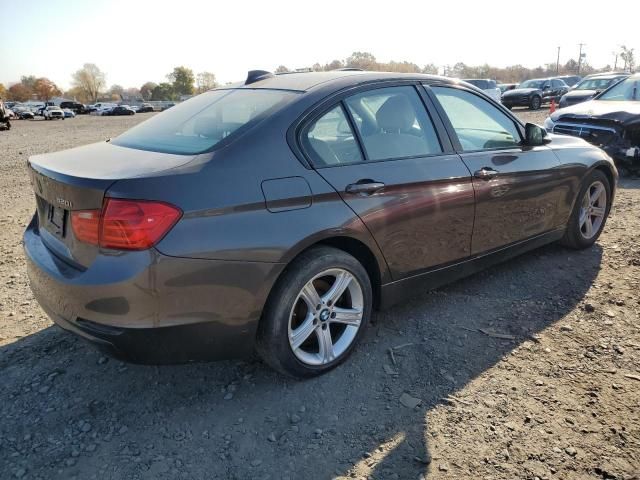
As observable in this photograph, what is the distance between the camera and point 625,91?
915 cm

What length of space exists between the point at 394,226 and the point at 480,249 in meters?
0.97

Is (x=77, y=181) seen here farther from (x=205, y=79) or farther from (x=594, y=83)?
(x=205, y=79)

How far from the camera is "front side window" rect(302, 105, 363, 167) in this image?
8.97 ft

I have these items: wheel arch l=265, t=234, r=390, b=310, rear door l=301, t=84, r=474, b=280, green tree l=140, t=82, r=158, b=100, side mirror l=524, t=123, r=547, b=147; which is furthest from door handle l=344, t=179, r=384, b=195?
green tree l=140, t=82, r=158, b=100

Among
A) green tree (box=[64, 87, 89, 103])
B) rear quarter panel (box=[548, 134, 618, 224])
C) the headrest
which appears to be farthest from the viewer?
green tree (box=[64, 87, 89, 103])

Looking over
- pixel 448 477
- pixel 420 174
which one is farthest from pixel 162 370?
pixel 420 174

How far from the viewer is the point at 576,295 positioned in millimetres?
3854

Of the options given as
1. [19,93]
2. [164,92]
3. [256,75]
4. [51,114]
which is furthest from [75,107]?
[256,75]

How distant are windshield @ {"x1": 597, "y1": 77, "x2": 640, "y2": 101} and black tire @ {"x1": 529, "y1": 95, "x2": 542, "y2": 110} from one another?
59.3ft

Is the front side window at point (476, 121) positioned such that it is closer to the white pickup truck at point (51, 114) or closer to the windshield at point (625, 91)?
the windshield at point (625, 91)

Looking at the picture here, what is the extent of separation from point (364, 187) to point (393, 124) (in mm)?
617

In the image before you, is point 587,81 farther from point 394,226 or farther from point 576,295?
point 394,226

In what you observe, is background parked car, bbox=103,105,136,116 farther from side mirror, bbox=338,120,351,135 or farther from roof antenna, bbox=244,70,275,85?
side mirror, bbox=338,120,351,135

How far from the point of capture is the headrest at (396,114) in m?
3.18
